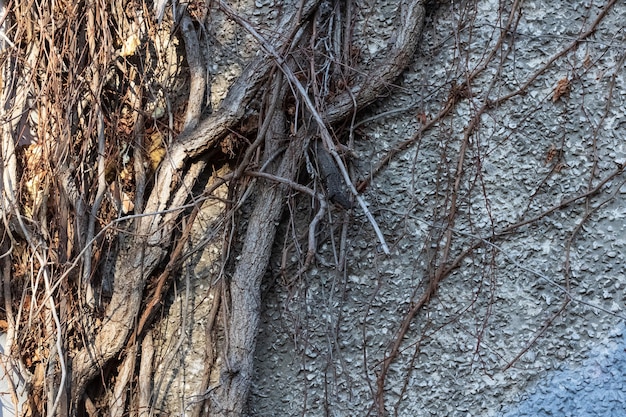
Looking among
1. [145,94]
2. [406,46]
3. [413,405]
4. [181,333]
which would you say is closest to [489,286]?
[413,405]

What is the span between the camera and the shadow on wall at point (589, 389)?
141 cm

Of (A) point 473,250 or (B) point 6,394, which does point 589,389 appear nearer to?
(A) point 473,250

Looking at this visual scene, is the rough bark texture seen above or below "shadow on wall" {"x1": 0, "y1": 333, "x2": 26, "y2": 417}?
above

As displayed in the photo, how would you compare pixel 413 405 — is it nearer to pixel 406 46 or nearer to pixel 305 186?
pixel 305 186

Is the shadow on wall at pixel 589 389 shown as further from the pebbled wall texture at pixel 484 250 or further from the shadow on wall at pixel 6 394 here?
the shadow on wall at pixel 6 394

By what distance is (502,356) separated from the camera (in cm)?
146

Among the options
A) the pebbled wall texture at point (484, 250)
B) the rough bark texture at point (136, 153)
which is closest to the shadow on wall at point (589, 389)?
the pebbled wall texture at point (484, 250)

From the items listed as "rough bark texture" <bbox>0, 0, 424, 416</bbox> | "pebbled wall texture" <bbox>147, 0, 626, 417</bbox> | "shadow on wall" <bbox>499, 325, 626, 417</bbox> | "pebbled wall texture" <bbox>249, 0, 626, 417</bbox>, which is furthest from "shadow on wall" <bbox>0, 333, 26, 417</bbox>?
"shadow on wall" <bbox>499, 325, 626, 417</bbox>

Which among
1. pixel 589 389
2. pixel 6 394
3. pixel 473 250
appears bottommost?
pixel 6 394

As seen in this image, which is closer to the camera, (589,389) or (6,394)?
(589,389)

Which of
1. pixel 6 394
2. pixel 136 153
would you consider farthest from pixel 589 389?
pixel 6 394

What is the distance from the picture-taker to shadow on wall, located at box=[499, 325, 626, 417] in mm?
1408

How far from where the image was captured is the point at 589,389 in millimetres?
1417

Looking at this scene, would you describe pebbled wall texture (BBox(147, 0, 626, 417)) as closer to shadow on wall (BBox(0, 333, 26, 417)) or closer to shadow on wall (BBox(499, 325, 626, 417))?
shadow on wall (BBox(499, 325, 626, 417))
